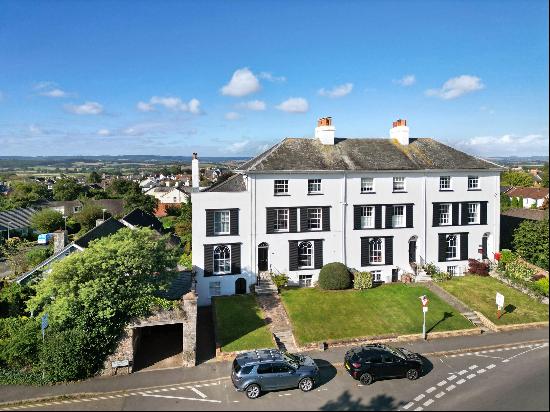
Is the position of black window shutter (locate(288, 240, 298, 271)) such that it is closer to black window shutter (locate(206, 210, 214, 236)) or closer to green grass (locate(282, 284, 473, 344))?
green grass (locate(282, 284, 473, 344))

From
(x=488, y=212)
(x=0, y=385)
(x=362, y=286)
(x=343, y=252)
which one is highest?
(x=488, y=212)

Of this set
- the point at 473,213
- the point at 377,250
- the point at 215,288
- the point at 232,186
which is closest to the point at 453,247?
the point at 473,213

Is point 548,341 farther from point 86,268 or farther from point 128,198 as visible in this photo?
point 128,198

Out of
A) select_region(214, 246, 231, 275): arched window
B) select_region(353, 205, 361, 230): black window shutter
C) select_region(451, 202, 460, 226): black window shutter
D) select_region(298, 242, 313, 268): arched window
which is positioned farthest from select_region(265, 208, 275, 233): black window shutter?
select_region(451, 202, 460, 226): black window shutter

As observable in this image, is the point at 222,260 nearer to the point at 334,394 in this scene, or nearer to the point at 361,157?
the point at 361,157

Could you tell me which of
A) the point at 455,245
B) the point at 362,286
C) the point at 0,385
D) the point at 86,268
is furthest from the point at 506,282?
the point at 0,385

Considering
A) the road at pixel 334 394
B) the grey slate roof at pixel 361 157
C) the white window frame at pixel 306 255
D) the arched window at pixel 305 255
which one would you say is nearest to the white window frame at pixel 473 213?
the grey slate roof at pixel 361 157
